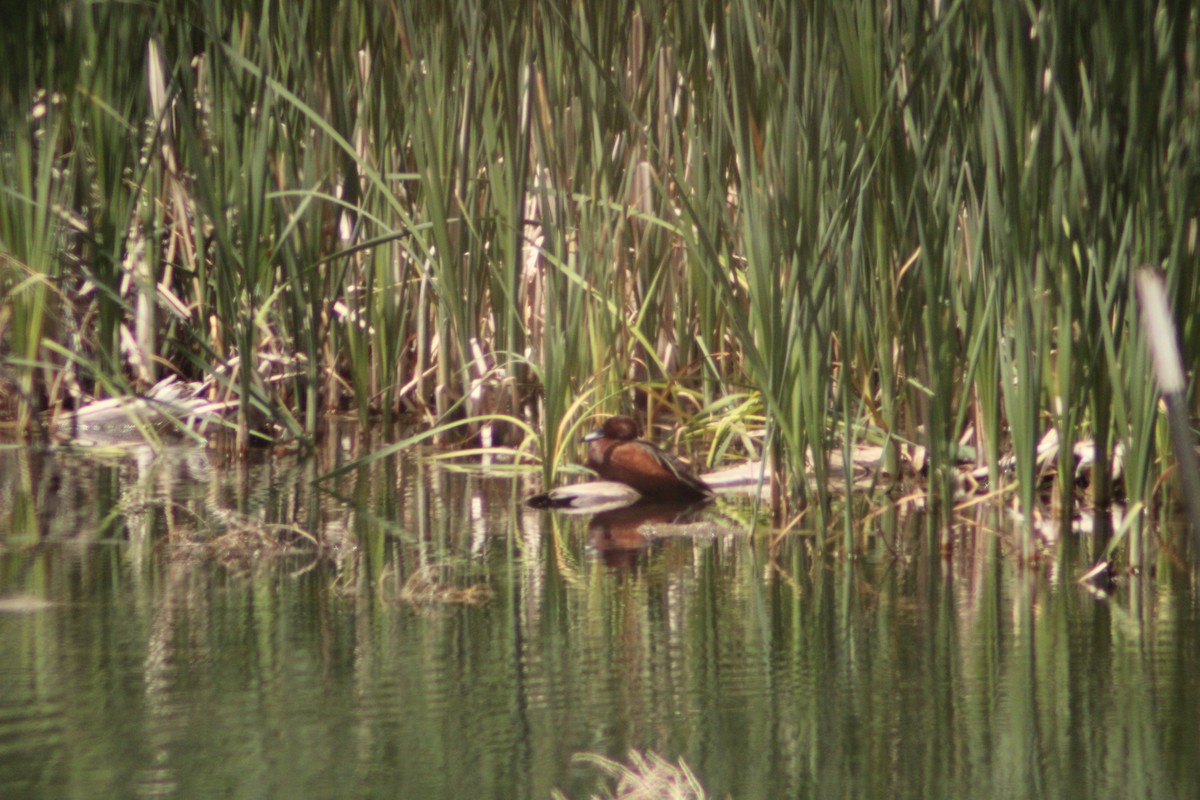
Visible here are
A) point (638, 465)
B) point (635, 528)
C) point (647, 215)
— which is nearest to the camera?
point (635, 528)

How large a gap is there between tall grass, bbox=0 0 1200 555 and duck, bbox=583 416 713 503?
7cm

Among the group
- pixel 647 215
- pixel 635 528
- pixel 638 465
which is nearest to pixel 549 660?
pixel 635 528

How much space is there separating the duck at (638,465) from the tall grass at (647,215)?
74 mm

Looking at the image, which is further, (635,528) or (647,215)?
(647,215)

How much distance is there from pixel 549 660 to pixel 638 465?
3.81ft

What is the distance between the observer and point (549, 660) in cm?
189

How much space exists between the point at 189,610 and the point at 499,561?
0.51 m

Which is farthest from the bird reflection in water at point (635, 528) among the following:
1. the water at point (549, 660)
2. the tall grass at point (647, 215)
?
the tall grass at point (647, 215)

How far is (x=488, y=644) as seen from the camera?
1.98 m

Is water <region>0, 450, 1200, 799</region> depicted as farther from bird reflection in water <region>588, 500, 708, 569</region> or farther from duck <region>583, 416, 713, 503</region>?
duck <region>583, 416, 713, 503</region>

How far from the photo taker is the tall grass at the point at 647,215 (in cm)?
246

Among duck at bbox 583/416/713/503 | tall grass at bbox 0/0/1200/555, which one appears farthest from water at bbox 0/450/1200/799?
tall grass at bbox 0/0/1200/555

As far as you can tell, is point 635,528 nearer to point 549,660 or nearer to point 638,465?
point 638,465

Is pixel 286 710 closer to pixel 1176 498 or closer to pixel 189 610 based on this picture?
pixel 189 610
